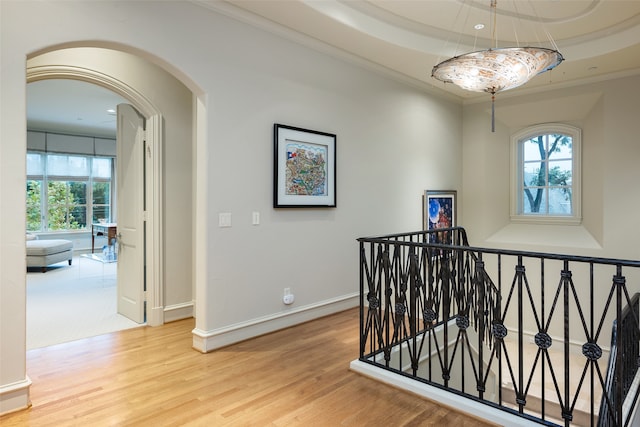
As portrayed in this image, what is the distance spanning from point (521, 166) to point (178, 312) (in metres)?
5.55

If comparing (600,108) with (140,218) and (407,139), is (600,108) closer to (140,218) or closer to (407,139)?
(407,139)

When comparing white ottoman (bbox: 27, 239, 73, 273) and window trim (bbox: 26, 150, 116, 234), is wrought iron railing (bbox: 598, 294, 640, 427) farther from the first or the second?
window trim (bbox: 26, 150, 116, 234)

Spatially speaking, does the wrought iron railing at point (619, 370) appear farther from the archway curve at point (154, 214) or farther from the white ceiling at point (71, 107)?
the white ceiling at point (71, 107)

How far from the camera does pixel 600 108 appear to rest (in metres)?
5.36

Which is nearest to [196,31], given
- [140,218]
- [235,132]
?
[235,132]

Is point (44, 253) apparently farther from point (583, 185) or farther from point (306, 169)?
point (583, 185)

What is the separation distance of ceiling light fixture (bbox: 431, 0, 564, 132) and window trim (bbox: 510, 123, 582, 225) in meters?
3.39

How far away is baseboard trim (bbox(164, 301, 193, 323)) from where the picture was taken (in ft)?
13.5

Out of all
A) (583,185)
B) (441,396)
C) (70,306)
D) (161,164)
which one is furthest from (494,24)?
(70,306)

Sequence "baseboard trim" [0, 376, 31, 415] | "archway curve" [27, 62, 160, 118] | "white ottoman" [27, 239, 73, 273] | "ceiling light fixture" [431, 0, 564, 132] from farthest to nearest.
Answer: "white ottoman" [27, 239, 73, 273] → "archway curve" [27, 62, 160, 118] → "ceiling light fixture" [431, 0, 564, 132] → "baseboard trim" [0, 376, 31, 415]

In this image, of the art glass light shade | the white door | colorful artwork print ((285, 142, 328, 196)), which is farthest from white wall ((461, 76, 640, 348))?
the white door

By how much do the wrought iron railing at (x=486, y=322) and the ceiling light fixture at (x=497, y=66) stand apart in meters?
1.37

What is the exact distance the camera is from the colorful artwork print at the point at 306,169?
3891 millimetres

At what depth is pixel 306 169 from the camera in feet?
13.2
